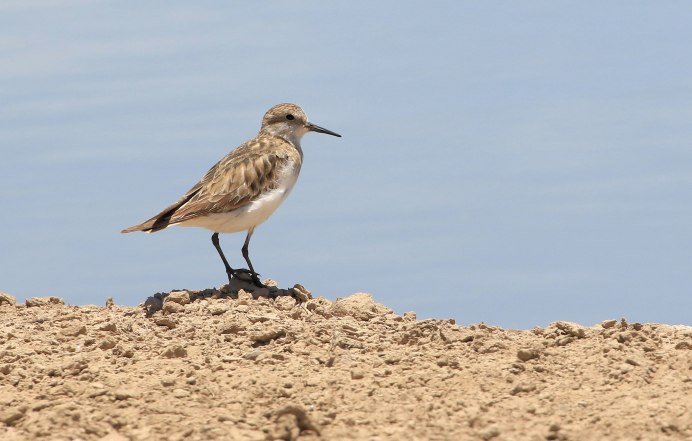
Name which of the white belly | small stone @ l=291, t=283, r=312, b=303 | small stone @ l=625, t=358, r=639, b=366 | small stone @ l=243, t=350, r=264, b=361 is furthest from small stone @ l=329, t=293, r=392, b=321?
small stone @ l=625, t=358, r=639, b=366

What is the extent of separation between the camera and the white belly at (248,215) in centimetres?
1487

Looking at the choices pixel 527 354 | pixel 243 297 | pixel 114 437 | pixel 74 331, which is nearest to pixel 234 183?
pixel 243 297

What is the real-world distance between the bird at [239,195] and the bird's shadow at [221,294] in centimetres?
24

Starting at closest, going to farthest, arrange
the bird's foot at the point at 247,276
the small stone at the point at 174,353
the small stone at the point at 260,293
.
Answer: the small stone at the point at 174,353 < the small stone at the point at 260,293 < the bird's foot at the point at 247,276

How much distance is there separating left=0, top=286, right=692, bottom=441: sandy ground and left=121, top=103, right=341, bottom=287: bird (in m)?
1.32

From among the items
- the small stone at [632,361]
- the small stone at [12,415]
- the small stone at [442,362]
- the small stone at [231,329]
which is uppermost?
the small stone at [632,361]

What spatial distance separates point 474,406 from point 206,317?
4.08m

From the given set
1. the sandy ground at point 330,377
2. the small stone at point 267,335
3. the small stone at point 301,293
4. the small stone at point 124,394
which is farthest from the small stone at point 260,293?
the small stone at point 124,394

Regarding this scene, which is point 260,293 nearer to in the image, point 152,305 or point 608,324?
point 152,305

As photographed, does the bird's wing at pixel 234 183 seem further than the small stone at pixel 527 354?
Yes

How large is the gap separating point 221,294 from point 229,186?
1.43 m

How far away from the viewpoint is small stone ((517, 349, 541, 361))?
11.7 metres

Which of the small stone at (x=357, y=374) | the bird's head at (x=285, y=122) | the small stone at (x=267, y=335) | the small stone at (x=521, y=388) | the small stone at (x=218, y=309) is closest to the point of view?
the small stone at (x=521, y=388)

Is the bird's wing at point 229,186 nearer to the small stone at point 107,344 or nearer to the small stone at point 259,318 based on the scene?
the small stone at point 259,318
